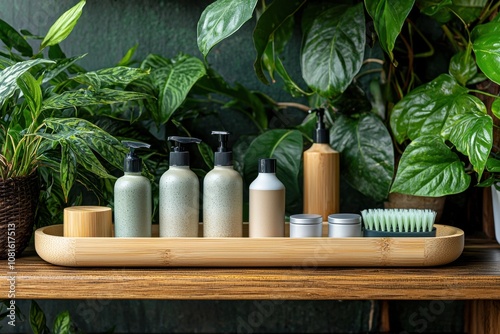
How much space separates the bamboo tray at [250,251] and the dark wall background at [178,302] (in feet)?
1.61

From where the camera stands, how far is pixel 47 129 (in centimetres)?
120

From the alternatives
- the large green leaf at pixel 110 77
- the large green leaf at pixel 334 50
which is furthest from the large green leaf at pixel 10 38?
the large green leaf at pixel 334 50

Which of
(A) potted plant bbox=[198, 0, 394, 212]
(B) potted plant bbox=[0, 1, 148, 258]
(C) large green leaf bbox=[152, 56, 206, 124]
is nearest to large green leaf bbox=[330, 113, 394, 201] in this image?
(A) potted plant bbox=[198, 0, 394, 212]

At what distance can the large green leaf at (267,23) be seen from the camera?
47.2 inches

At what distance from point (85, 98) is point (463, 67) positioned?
29.9 inches

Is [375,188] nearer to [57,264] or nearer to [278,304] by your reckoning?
[278,304]

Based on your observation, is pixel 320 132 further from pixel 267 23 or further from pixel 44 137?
pixel 44 137

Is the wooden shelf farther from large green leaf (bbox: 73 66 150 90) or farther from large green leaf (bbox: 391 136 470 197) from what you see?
large green leaf (bbox: 73 66 150 90)

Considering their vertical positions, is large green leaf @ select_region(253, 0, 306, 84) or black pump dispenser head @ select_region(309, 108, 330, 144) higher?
large green leaf @ select_region(253, 0, 306, 84)

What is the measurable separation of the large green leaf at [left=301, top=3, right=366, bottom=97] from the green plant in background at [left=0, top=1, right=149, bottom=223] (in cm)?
33

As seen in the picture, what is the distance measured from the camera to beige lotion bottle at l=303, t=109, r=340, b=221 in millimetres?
1260

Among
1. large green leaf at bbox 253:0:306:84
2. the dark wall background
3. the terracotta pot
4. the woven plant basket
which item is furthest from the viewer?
the dark wall background

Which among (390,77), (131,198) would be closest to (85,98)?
(131,198)

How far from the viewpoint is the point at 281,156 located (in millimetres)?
1305
